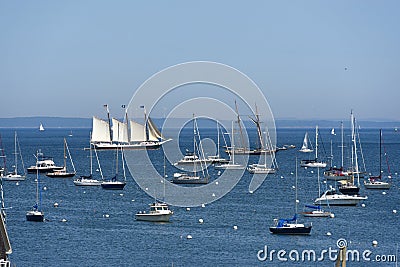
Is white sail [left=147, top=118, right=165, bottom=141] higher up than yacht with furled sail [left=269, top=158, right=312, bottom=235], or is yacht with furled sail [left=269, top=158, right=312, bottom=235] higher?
white sail [left=147, top=118, right=165, bottom=141]

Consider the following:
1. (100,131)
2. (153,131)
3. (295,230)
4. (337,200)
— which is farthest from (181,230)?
(153,131)

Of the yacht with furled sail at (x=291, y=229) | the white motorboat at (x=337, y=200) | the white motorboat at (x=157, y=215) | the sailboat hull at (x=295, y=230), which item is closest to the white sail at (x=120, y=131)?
the white motorboat at (x=337, y=200)

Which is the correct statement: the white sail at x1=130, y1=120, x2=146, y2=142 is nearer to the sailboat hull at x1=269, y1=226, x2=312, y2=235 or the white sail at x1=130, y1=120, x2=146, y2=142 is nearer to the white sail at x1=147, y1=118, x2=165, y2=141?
the white sail at x1=147, y1=118, x2=165, y2=141

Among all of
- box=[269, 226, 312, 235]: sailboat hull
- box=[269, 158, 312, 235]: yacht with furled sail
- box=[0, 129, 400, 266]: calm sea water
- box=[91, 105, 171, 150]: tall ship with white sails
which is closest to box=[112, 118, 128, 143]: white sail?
box=[91, 105, 171, 150]: tall ship with white sails

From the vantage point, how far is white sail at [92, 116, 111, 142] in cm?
14275

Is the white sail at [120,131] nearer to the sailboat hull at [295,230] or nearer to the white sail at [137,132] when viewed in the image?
the white sail at [137,132]

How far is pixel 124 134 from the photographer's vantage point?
490 ft

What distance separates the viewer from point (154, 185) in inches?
3174

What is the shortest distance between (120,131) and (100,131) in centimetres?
427

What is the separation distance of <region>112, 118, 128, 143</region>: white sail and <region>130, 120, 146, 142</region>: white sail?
3.70 ft

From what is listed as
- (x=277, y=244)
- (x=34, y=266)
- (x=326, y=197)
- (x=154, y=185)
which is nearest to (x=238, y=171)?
(x=154, y=185)

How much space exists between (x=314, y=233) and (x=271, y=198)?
1934 cm

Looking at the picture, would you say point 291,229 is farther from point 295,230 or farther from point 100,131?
point 100,131

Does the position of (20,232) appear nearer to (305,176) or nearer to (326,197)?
(326,197)
